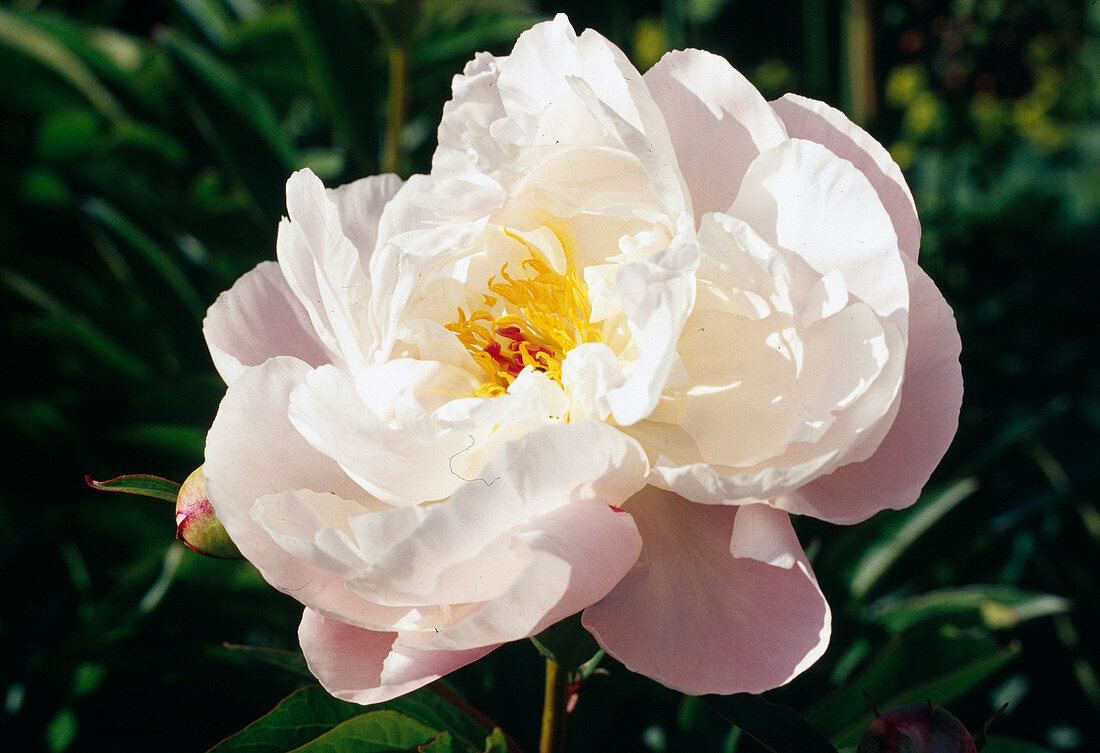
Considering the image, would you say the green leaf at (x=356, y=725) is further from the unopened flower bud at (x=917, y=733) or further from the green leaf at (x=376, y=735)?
the unopened flower bud at (x=917, y=733)

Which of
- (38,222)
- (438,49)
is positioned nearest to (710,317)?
(438,49)

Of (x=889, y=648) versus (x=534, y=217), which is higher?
(x=534, y=217)

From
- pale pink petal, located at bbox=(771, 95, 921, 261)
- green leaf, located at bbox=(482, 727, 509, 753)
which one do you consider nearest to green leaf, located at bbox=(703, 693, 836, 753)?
green leaf, located at bbox=(482, 727, 509, 753)

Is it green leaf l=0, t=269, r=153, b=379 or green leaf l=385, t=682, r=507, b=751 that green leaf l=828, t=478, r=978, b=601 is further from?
green leaf l=0, t=269, r=153, b=379

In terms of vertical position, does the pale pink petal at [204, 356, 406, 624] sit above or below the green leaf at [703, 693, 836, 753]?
above

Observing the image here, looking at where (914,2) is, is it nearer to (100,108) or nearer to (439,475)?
(100,108)

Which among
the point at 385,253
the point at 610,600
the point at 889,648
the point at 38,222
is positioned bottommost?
the point at 889,648
